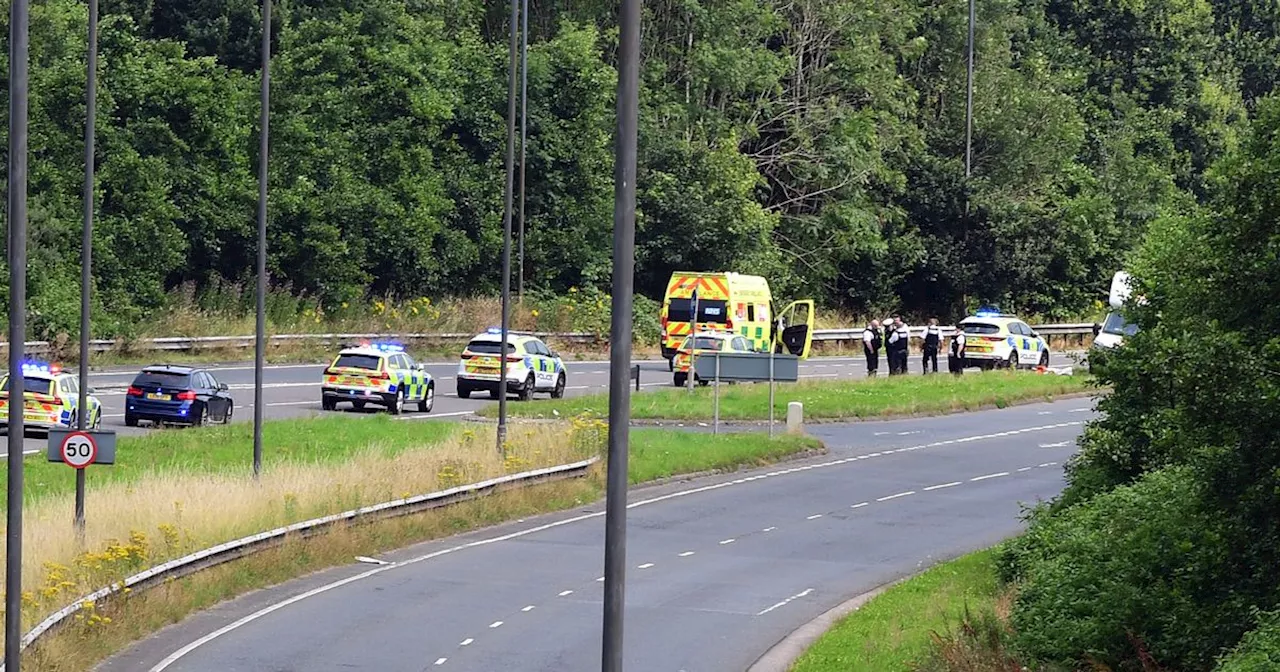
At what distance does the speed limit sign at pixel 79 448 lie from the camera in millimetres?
21719

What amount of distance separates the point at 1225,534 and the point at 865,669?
359 centimetres

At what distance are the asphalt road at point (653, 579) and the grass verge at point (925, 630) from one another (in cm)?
94

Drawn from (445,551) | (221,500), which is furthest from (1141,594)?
(221,500)

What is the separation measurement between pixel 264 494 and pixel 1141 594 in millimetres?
14123

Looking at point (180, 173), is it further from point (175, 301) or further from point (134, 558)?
point (134, 558)

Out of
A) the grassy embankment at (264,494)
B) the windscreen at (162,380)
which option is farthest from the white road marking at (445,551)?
the windscreen at (162,380)

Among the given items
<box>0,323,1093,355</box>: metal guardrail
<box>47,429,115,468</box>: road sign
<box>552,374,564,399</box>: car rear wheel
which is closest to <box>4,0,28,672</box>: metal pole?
<box>47,429,115,468</box>: road sign

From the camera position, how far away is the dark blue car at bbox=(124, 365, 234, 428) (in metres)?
39.8

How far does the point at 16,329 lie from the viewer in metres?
15.7

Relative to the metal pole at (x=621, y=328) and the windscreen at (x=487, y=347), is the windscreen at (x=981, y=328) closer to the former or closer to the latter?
the windscreen at (x=487, y=347)

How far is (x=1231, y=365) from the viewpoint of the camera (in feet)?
51.2

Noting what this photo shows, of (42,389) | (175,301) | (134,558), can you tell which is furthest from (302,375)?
(134,558)

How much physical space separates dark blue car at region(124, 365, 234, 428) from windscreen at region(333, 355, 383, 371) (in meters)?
4.73

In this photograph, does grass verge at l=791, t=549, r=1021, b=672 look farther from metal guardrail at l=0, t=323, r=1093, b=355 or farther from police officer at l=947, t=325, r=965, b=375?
police officer at l=947, t=325, r=965, b=375
